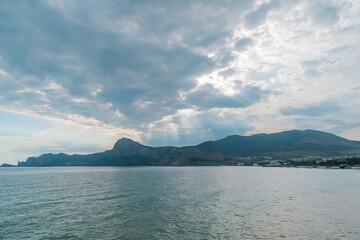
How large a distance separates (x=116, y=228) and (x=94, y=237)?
4.76 meters

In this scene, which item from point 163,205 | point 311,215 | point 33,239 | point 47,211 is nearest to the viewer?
point 33,239

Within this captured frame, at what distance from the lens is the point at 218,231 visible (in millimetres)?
36906

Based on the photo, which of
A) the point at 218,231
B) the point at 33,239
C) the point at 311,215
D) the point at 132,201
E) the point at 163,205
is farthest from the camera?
the point at 132,201

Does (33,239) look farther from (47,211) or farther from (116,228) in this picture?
(47,211)

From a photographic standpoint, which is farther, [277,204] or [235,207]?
[277,204]

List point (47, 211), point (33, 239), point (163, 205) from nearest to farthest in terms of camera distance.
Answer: point (33, 239) → point (47, 211) → point (163, 205)

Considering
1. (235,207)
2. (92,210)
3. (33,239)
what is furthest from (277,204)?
(33,239)

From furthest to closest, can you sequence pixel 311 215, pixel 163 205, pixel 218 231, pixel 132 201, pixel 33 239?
pixel 132 201 < pixel 163 205 < pixel 311 215 < pixel 218 231 < pixel 33 239

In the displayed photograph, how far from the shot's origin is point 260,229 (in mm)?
37719

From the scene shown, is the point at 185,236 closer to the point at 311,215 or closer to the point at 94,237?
the point at 94,237

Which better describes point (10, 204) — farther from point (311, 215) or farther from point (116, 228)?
point (311, 215)

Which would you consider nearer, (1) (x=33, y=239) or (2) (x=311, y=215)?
(1) (x=33, y=239)

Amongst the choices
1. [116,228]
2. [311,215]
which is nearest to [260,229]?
[311,215]

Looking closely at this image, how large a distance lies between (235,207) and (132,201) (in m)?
26.6
